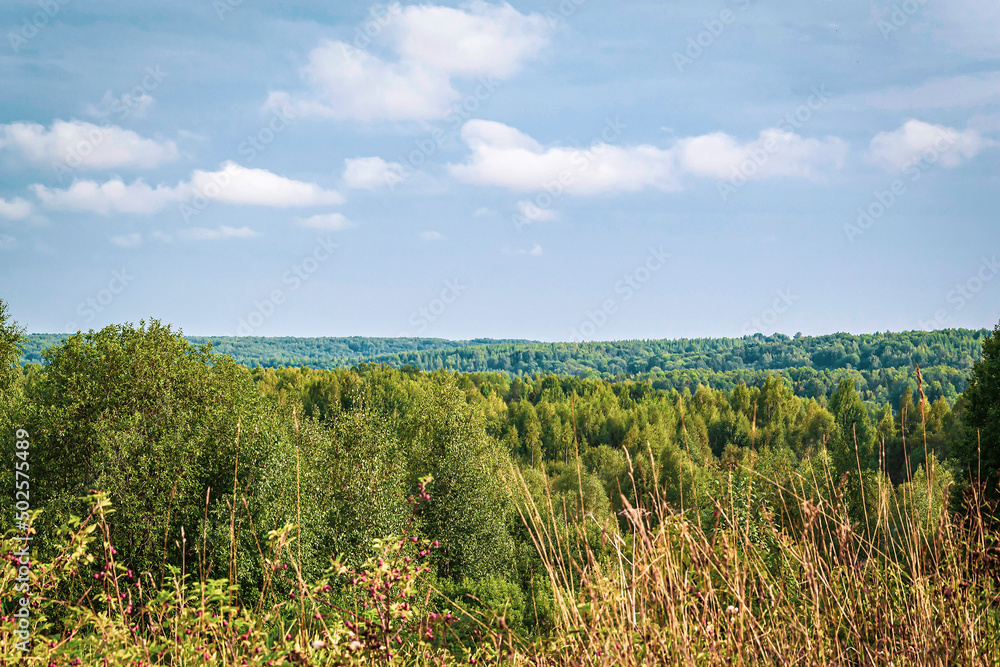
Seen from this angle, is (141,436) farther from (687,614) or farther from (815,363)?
(815,363)

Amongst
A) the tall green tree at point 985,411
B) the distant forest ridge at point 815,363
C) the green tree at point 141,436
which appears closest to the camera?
the tall green tree at point 985,411

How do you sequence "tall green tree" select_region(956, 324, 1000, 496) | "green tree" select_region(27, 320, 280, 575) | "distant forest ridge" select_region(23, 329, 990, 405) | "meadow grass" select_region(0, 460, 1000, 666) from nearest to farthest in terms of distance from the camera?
1. "meadow grass" select_region(0, 460, 1000, 666)
2. "tall green tree" select_region(956, 324, 1000, 496)
3. "green tree" select_region(27, 320, 280, 575)
4. "distant forest ridge" select_region(23, 329, 990, 405)

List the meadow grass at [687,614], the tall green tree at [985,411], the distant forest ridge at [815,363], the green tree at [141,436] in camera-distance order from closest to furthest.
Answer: the meadow grass at [687,614] → the tall green tree at [985,411] → the green tree at [141,436] → the distant forest ridge at [815,363]

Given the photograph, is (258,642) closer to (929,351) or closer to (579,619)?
(579,619)

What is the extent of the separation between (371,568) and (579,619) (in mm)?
887

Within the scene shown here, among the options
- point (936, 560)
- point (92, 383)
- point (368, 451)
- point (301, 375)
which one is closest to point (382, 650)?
point (936, 560)

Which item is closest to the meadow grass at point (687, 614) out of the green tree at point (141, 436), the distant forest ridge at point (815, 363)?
the green tree at point (141, 436)

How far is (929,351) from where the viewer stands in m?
122

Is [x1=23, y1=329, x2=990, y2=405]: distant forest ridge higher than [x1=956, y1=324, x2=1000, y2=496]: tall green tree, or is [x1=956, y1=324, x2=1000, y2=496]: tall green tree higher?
[x1=956, y1=324, x2=1000, y2=496]: tall green tree

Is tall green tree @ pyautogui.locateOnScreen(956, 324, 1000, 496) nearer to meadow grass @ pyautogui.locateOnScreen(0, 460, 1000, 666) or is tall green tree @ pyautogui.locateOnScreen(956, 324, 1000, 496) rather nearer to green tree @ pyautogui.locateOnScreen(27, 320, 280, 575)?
meadow grass @ pyautogui.locateOnScreen(0, 460, 1000, 666)

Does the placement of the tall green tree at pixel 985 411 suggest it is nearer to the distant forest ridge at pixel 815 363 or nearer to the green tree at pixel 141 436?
the green tree at pixel 141 436

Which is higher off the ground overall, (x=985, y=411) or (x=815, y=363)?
(x=985, y=411)

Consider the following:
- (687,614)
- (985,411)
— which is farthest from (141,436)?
(985,411)

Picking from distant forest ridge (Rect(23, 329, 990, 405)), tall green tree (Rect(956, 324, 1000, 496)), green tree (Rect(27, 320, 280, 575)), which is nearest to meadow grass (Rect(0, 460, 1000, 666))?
tall green tree (Rect(956, 324, 1000, 496))
